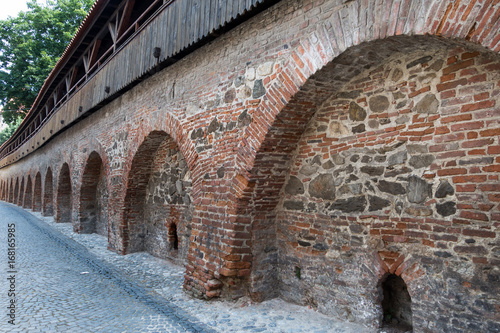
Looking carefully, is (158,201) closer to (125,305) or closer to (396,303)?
(125,305)

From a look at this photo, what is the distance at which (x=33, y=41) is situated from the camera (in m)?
20.8

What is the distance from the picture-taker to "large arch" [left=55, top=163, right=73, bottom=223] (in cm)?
1424

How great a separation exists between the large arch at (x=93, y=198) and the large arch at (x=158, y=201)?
3.29 metres

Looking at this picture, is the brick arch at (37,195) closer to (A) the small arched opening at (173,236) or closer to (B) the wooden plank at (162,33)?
(A) the small arched opening at (173,236)

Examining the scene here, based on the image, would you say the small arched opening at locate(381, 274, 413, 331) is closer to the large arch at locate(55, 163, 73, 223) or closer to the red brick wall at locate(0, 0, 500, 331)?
the red brick wall at locate(0, 0, 500, 331)

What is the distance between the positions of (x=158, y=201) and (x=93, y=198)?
5162 mm

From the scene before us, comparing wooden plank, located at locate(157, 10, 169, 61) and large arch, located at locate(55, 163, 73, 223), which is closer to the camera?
wooden plank, located at locate(157, 10, 169, 61)

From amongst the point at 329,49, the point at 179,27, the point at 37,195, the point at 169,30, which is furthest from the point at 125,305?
the point at 37,195

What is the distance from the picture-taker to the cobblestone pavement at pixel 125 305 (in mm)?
3918

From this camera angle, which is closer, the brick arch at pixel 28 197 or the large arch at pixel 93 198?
the large arch at pixel 93 198

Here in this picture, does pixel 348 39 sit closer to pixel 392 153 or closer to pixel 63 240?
pixel 392 153

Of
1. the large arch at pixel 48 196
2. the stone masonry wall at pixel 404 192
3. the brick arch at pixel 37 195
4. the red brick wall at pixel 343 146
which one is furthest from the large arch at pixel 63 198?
the stone masonry wall at pixel 404 192

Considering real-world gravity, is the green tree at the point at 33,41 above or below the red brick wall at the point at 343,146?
above

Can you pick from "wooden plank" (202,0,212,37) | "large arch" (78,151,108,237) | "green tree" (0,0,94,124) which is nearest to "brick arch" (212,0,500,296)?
"wooden plank" (202,0,212,37)
